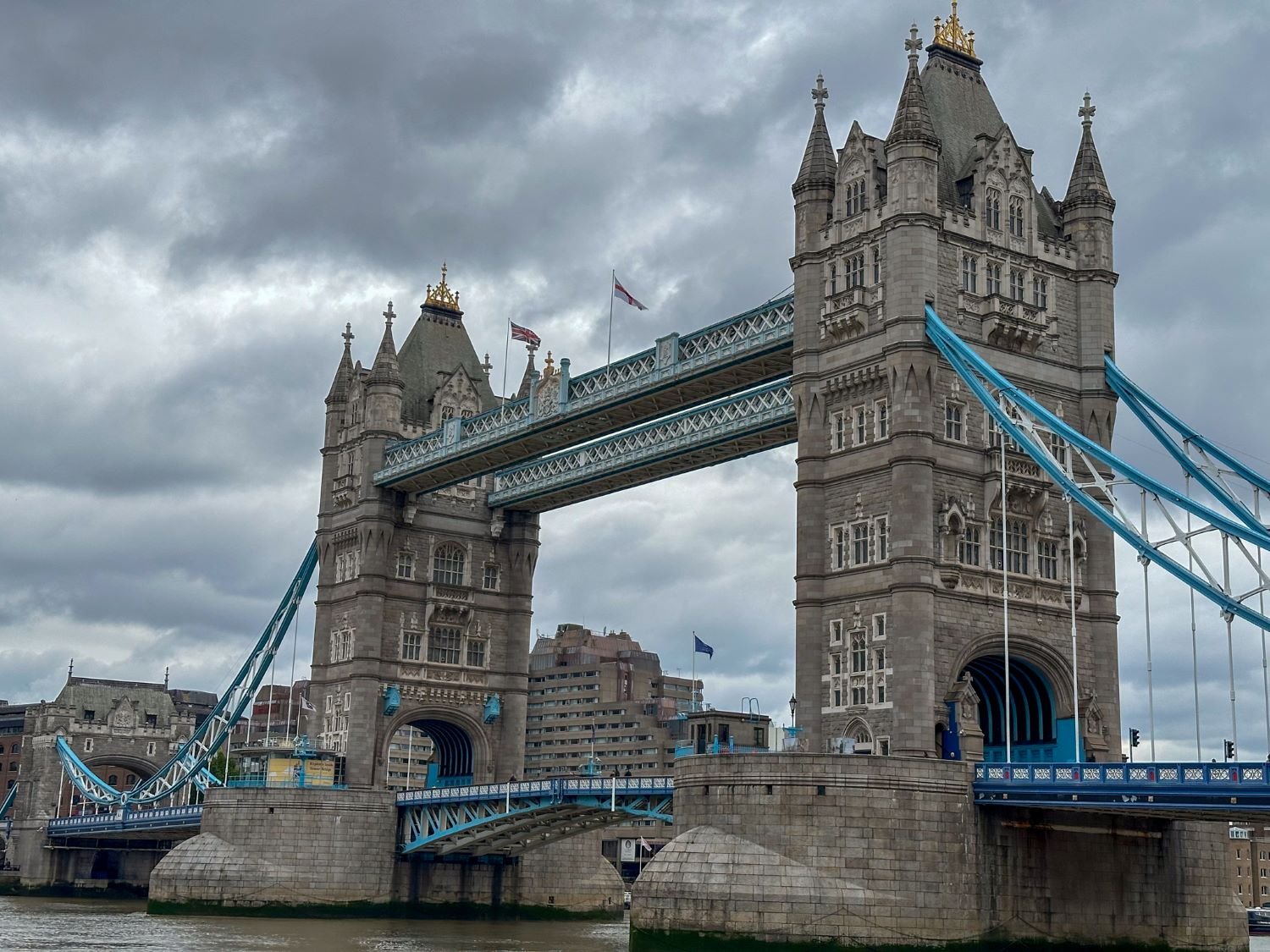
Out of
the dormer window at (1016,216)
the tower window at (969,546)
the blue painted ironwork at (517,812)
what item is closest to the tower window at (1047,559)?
the tower window at (969,546)

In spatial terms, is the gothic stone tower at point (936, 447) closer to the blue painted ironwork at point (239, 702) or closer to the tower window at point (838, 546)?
the tower window at point (838, 546)

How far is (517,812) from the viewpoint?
2965 inches

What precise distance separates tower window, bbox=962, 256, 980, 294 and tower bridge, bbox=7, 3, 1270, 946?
123 millimetres

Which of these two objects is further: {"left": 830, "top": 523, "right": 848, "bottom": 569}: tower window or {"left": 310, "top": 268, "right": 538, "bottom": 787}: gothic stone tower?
{"left": 310, "top": 268, "right": 538, "bottom": 787}: gothic stone tower

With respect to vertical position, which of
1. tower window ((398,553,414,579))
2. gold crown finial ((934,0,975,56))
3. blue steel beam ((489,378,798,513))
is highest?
gold crown finial ((934,0,975,56))

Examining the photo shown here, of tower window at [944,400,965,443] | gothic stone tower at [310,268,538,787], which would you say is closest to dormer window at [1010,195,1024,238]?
tower window at [944,400,965,443]

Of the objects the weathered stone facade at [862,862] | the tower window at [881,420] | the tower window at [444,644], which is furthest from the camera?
the tower window at [444,644]

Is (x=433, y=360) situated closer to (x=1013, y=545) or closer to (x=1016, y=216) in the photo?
(x=1016, y=216)

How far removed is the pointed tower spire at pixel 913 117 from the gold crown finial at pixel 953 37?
510cm

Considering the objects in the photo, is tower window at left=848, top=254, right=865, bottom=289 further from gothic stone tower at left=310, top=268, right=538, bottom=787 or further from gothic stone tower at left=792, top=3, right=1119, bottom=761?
gothic stone tower at left=310, top=268, right=538, bottom=787

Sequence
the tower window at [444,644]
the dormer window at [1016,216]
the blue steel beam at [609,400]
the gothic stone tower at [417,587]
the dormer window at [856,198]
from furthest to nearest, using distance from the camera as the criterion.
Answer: the tower window at [444,644] < the gothic stone tower at [417,587] < the blue steel beam at [609,400] < the dormer window at [1016,216] < the dormer window at [856,198]

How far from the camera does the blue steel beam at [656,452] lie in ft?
234

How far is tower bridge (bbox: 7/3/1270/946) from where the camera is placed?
2041 inches

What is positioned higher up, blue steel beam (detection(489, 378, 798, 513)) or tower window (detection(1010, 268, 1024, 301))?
tower window (detection(1010, 268, 1024, 301))
